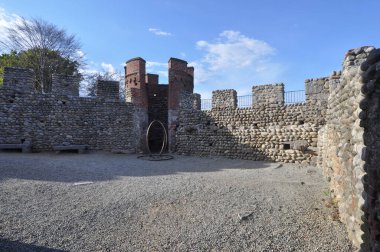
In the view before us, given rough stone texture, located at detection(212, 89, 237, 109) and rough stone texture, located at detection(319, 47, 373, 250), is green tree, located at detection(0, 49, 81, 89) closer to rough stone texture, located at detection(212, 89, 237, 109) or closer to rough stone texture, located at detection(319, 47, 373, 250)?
rough stone texture, located at detection(212, 89, 237, 109)

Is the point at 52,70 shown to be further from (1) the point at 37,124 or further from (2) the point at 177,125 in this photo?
(2) the point at 177,125

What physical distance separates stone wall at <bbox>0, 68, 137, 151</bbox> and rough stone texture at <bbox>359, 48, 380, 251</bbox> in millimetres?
12713

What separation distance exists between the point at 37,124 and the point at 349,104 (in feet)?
43.9

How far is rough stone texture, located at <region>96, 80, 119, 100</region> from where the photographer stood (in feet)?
47.6

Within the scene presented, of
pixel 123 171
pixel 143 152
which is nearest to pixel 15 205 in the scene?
pixel 123 171

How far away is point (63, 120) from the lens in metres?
13.5

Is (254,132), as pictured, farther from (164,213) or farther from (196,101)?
(164,213)

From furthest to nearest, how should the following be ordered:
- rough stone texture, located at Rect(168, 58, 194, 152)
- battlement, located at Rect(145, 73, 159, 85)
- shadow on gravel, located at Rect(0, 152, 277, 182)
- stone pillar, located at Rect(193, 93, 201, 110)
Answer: battlement, located at Rect(145, 73, 159, 85) → stone pillar, located at Rect(193, 93, 201, 110) → rough stone texture, located at Rect(168, 58, 194, 152) → shadow on gravel, located at Rect(0, 152, 277, 182)

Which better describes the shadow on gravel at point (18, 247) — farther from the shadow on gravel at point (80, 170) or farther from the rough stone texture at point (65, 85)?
the rough stone texture at point (65, 85)

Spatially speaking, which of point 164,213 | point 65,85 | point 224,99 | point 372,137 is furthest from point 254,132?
point 65,85

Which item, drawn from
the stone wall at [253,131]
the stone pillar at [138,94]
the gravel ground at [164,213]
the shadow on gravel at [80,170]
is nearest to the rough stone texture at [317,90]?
the stone wall at [253,131]

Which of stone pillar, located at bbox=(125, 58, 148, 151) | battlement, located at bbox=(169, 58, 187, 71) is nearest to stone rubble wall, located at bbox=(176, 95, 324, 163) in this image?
stone pillar, located at bbox=(125, 58, 148, 151)

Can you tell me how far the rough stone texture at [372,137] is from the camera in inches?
123

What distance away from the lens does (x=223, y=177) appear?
27.1 ft
